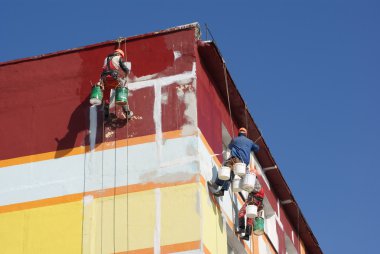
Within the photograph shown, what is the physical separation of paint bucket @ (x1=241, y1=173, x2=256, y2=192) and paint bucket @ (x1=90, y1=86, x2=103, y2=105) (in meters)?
4.11

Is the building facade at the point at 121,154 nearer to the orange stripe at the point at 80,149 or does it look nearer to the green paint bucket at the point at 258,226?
the orange stripe at the point at 80,149

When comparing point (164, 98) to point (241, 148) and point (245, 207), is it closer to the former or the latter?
point (241, 148)

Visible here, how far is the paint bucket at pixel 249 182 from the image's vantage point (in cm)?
2545

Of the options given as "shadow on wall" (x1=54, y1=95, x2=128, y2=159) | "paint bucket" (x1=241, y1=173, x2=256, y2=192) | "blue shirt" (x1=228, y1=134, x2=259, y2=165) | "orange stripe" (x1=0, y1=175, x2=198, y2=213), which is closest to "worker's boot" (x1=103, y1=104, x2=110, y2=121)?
"shadow on wall" (x1=54, y1=95, x2=128, y2=159)

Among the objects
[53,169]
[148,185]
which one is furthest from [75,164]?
[148,185]

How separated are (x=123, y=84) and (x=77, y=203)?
10.4 ft

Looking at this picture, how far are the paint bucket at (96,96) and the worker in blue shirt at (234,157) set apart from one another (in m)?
3.35

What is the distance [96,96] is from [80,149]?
151cm

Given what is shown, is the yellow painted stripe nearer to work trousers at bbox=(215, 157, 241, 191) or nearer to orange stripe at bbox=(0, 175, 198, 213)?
work trousers at bbox=(215, 157, 241, 191)

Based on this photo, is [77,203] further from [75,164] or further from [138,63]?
[138,63]

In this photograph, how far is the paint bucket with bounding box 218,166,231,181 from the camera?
24.6 meters

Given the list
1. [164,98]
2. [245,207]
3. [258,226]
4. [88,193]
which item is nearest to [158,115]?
[164,98]

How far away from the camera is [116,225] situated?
2400 centimetres

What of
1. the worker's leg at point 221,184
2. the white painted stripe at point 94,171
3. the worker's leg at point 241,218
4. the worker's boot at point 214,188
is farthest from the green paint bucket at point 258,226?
the white painted stripe at point 94,171
